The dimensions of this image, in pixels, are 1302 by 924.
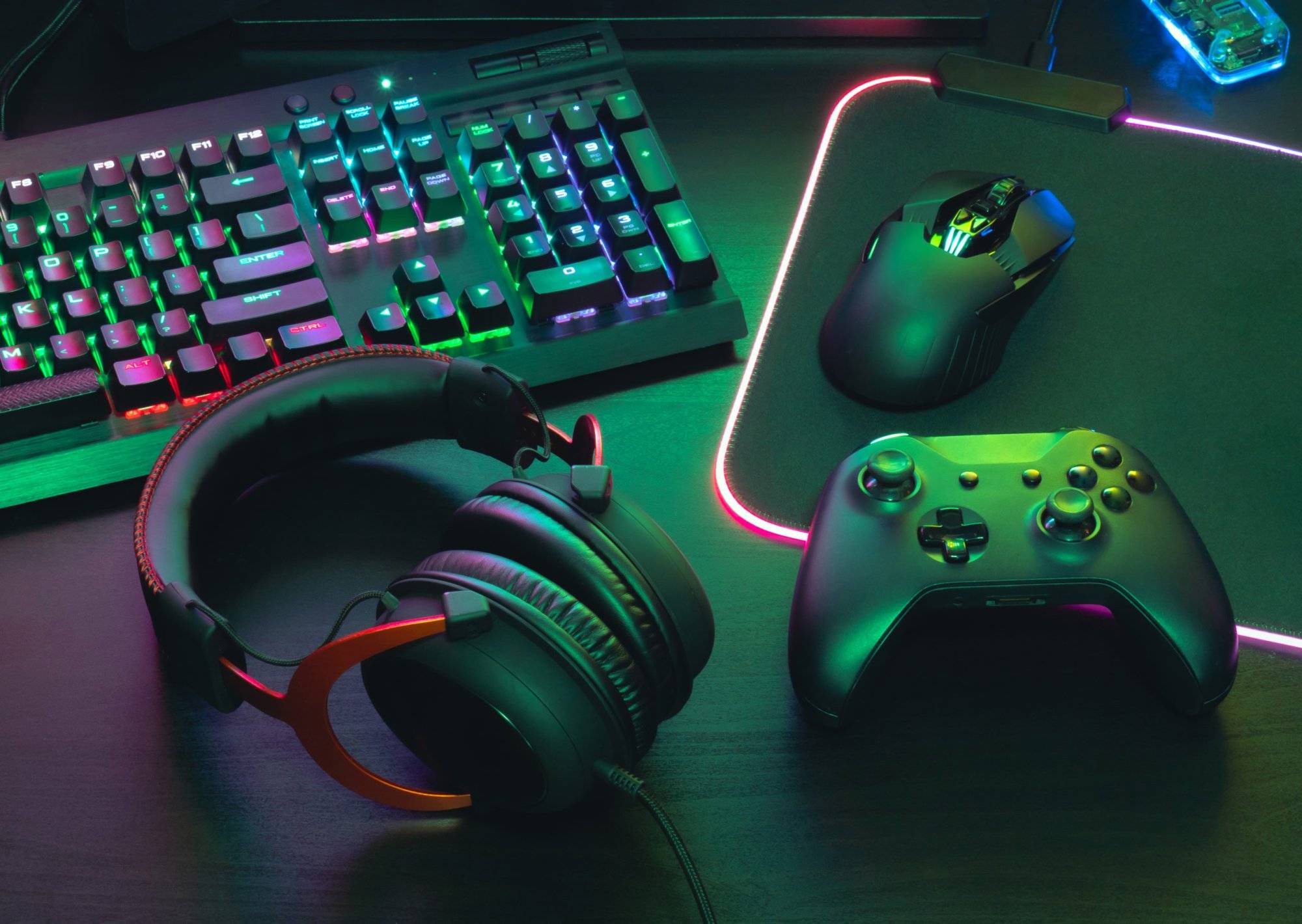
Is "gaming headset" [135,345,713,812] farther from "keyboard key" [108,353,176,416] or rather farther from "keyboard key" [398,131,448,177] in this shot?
"keyboard key" [398,131,448,177]

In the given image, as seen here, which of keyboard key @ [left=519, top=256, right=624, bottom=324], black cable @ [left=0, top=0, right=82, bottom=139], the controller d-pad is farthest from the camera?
black cable @ [left=0, top=0, right=82, bottom=139]

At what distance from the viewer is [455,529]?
561 mm

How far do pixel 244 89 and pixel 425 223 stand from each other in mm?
235

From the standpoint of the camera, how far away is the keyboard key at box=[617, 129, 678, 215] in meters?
0.74

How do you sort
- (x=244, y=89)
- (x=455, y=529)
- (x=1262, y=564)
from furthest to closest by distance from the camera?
(x=244, y=89) < (x=1262, y=564) < (x=455, y=529)

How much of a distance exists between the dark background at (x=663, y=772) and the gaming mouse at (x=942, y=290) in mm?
101

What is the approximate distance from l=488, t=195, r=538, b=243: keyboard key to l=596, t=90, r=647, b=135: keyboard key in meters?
0.08

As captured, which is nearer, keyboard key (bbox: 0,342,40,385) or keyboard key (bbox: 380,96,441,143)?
keyboard key (bbox: 0,342,40,385)

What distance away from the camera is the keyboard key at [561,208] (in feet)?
2.39

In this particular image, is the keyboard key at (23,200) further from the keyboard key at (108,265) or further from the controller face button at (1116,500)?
the controller face button at (1116,500)

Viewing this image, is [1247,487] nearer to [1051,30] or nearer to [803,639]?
[803,639]

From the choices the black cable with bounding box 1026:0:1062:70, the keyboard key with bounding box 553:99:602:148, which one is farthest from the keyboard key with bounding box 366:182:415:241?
the black cable with bounding box 1026:0:1062:70

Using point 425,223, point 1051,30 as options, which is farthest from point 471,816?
point 1051,30

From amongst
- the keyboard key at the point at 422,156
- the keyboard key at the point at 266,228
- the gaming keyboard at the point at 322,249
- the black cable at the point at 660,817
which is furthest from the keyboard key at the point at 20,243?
the black cable at the point at 660,817
